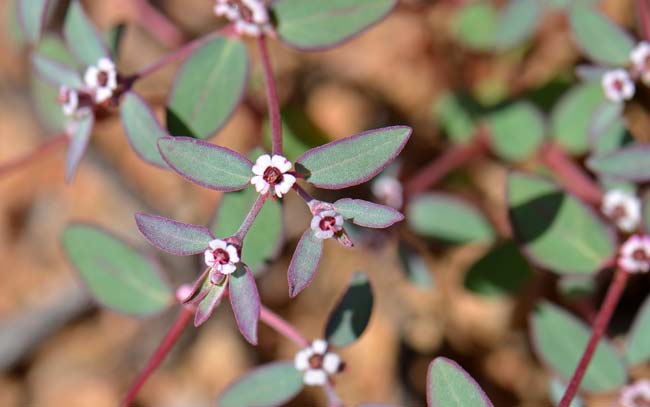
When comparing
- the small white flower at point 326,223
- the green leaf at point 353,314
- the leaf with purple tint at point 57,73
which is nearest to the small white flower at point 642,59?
the green leaf at point 353,314

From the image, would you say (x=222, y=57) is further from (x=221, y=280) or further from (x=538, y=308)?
(x=538, y=308)

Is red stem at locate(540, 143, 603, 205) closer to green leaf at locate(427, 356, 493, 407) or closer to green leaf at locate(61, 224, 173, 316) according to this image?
green leaf at locate(427, 356, 493, 407)

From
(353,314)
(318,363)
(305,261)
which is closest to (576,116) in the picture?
(353,314)

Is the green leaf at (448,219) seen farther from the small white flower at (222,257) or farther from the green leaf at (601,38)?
the small white flower at (222,257)

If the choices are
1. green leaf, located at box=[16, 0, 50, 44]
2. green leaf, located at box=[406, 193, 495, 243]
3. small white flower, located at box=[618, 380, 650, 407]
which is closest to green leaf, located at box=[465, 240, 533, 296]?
green leaf, located at box=[406, 193, 495, 243]

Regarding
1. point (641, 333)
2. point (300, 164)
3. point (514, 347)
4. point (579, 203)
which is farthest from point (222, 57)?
point (514, 347)

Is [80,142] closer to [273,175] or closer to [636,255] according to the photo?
[273,175]

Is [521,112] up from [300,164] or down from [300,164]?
down

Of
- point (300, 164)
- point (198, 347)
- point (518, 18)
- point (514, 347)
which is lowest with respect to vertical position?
point (514, 347)
